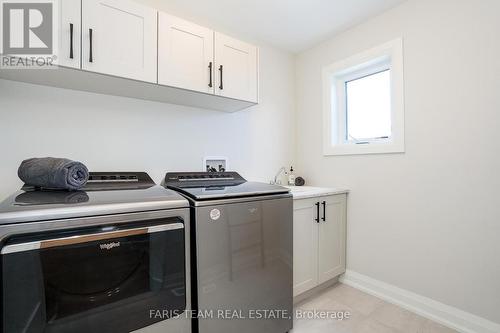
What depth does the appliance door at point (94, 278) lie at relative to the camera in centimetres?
80

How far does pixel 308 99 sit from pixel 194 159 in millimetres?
1436

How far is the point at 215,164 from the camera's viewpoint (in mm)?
2057

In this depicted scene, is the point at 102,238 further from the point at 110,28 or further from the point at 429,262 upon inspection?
the point at 429,262

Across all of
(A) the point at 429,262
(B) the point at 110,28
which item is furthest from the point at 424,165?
(B) the point at 110,28

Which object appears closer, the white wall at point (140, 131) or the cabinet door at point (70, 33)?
the cabinet door at point (70, 33)

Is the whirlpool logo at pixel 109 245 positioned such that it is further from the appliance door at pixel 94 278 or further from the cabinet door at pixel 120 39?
the cabinet door at pixel 120 39

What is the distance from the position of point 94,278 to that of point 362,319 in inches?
67.2

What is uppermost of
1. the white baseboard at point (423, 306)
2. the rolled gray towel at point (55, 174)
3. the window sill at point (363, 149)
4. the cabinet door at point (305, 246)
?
the window sill at point (363, 149)

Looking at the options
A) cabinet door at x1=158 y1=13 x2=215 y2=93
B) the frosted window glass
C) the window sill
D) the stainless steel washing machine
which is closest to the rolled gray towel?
the stainless steel washing machine

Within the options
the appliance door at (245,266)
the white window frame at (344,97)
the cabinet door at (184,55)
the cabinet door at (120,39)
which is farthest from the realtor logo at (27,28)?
the white window frame at (344,97)

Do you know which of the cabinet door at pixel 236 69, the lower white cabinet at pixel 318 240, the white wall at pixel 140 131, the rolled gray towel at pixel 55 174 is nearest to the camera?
the rolled gray towel at pixel 55 174

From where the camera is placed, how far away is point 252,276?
4.34 feet

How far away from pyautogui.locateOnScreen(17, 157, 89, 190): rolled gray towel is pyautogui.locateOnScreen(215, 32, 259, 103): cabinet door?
0.98 m

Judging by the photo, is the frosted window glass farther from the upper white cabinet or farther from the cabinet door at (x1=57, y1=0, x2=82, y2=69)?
the cabinet door at (x1=57, y1=0, x2=82, y2=69)
